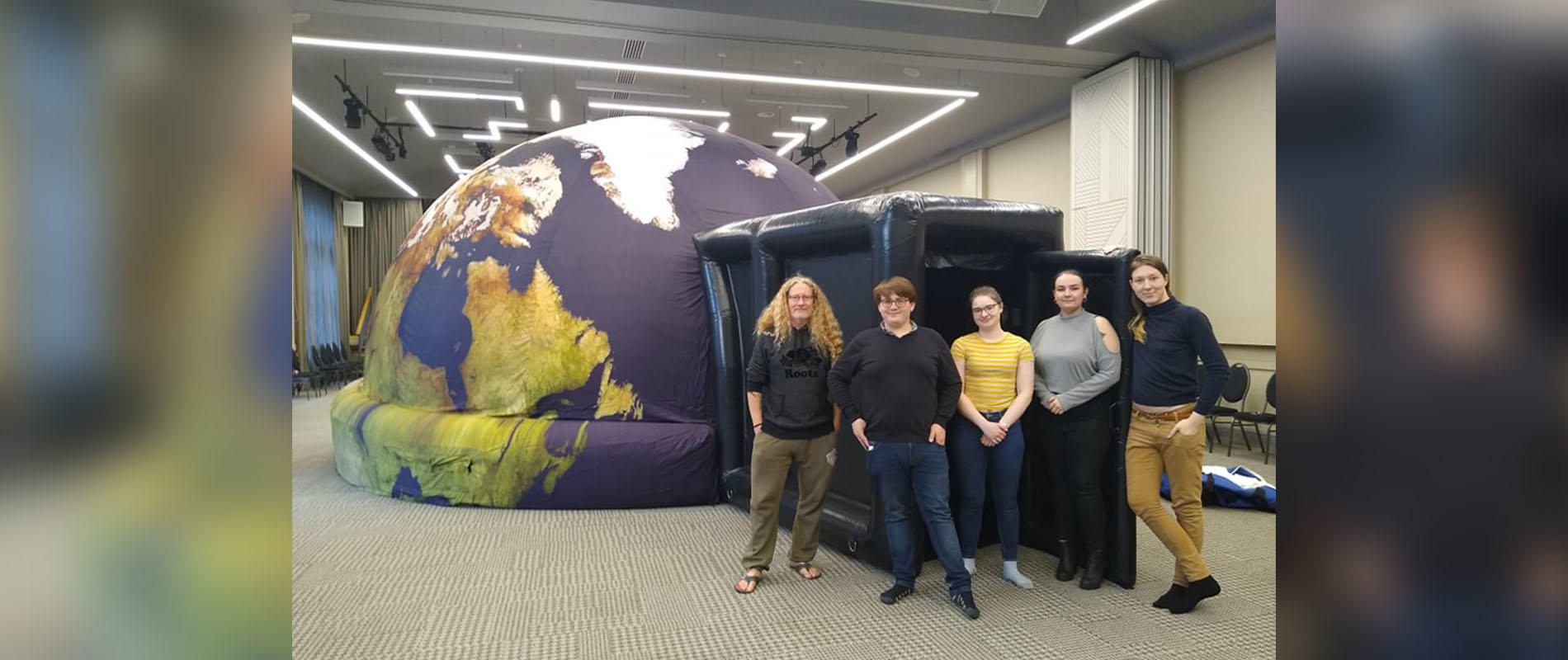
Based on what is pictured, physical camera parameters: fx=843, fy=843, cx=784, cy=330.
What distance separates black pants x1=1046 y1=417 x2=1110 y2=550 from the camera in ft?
12.7

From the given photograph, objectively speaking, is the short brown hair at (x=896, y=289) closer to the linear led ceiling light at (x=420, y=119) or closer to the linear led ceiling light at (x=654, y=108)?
the linear led ceiling light at (x=654, y=108)

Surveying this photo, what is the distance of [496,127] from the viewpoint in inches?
449

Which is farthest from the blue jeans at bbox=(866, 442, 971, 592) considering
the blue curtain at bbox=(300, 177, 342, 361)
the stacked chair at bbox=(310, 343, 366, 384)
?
the blue curtain at bbox=(300, 177, 342, 361)

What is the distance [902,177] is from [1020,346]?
499 inches

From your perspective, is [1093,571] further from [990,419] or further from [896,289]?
[896,289]

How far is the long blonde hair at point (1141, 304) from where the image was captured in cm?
344

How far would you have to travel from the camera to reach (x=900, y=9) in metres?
7.81

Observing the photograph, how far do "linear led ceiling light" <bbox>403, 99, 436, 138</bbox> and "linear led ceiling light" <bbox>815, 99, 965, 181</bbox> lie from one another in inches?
237

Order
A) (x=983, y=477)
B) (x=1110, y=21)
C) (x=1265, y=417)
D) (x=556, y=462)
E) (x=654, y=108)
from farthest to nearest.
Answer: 1. (x=654, y=108)
2. (x=1110, y=21)
3. (x=1265, y=417)
4. (x=556, y=462)
5. (x=983, y=477)

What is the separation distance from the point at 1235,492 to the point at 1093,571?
83.5 inches

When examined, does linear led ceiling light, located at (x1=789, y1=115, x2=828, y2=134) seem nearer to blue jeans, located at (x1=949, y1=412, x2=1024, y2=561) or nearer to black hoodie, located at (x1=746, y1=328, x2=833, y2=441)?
black hoodie, located at (x1=746, y1=328, x2=833, y2=441)

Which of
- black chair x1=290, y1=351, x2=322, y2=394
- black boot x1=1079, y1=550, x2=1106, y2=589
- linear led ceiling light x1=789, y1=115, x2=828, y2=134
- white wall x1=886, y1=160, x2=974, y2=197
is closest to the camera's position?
black boot x1=1079, y1=550, x2=1106, y2=589

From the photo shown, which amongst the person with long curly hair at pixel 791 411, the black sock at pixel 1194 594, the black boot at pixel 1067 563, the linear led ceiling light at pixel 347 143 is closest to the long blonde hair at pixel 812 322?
the person with long curly hair at pixel 791 411

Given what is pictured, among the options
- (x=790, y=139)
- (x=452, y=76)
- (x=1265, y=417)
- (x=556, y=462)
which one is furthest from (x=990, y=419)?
(x=790, y=139)
